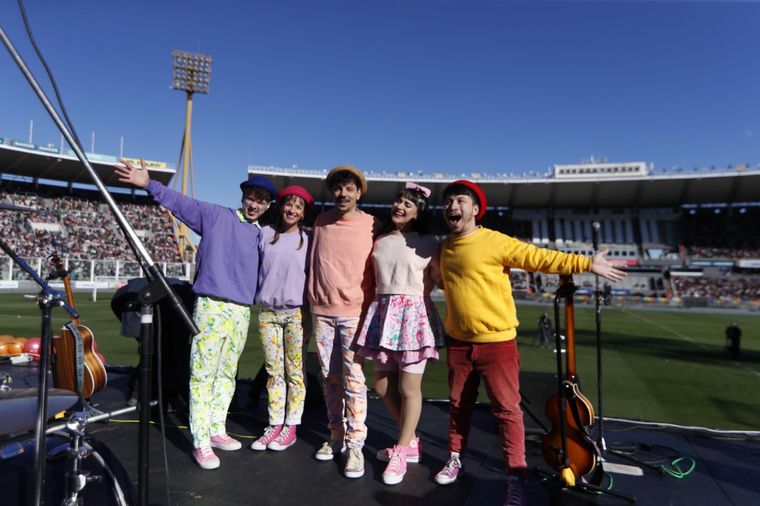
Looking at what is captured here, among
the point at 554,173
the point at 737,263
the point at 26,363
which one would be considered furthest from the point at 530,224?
the point at 26,363

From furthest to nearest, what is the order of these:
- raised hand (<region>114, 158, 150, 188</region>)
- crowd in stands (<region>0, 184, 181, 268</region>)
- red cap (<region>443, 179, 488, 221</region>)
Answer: crowd in stands (<region>0, 184, 181, 268</region>)
red cap (<region>443, 179, 488, 221</region>)
raised hand (<region>114, 158, 150, 188</region>)

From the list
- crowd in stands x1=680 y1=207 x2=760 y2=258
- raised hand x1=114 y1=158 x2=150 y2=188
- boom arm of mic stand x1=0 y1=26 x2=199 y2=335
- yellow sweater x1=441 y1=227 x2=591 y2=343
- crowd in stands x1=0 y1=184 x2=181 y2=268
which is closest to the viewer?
boom arm of mic stand x1=0 y1=26 x2=199 y2=335

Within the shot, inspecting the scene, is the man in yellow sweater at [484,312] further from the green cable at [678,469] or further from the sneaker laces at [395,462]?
the green cable at [678,469]

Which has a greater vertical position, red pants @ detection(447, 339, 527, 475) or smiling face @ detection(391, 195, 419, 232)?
smiling face @ detection(391, 195, 419, 232)

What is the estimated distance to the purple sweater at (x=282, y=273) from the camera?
116 inches

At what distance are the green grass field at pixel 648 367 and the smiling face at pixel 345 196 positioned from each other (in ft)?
9.23

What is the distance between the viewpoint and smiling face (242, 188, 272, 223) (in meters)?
3.05

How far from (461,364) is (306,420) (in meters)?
1.64

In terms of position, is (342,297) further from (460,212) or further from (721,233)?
(721,233)

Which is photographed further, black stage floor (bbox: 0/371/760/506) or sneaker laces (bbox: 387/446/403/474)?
sneaker laces (bbox: 387/446/403/474)

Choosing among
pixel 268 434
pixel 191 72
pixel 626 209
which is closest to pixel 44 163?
pixel 191 72

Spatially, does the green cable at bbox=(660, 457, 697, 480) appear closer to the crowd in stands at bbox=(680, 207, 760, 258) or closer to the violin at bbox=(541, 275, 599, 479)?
the violin at bbox=(541, 275, 599, 479)

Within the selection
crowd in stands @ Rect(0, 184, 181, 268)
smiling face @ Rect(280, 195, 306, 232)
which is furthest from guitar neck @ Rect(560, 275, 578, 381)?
crowd in stands @ Rect(0, 184, 181, 268)

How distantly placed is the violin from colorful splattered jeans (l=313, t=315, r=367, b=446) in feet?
3.73
